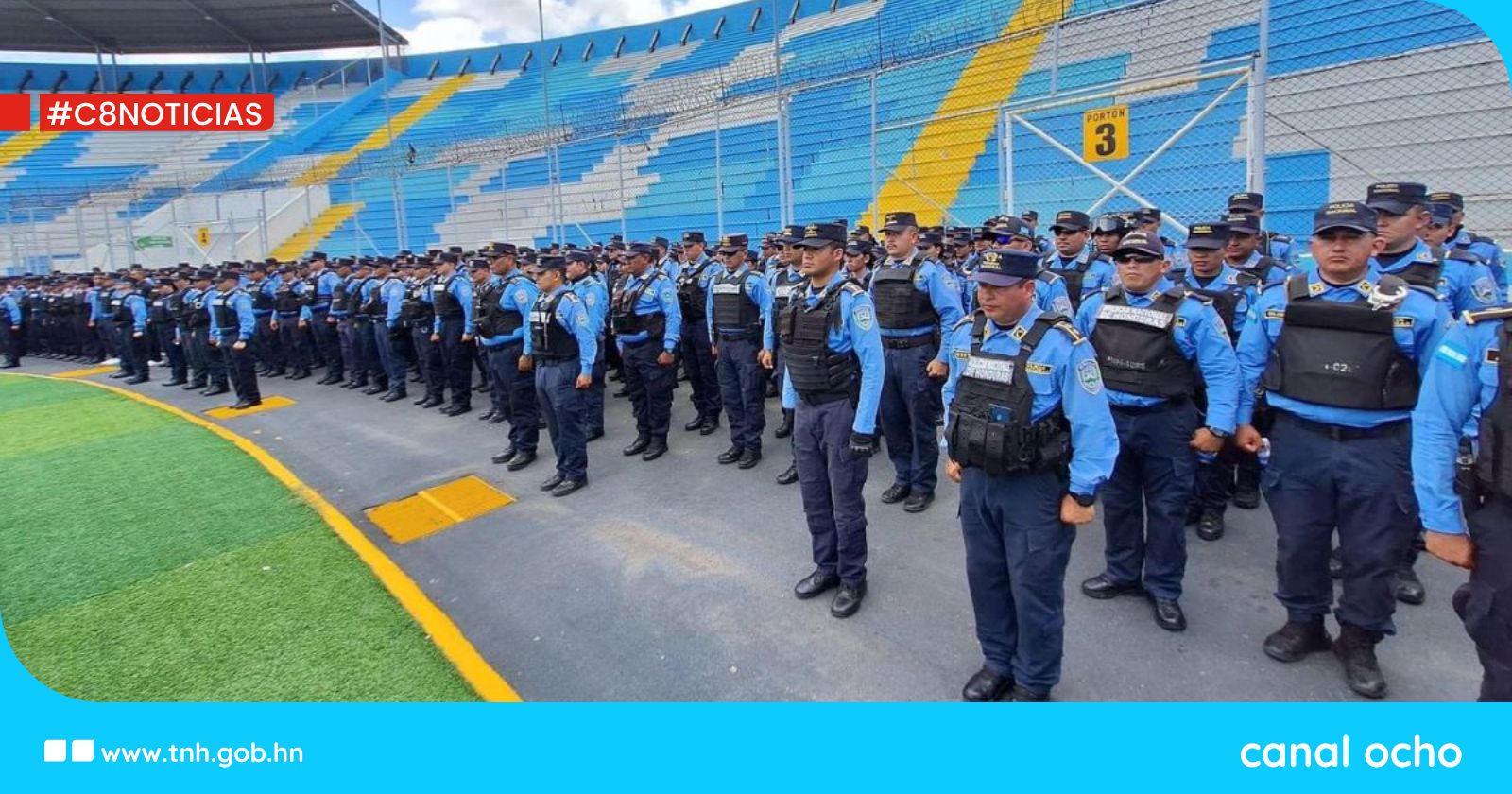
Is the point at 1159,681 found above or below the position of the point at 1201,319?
below

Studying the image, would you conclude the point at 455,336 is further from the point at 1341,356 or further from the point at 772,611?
the point at 1341,356

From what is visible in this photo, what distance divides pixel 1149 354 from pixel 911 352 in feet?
6.36

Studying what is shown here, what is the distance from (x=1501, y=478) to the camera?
2.29m

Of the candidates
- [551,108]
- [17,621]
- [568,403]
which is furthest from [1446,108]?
[551,108]

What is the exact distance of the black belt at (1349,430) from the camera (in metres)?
2.97

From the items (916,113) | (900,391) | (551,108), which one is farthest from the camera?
(551,108)

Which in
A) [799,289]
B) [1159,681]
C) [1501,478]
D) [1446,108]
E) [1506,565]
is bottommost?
[1159,681]

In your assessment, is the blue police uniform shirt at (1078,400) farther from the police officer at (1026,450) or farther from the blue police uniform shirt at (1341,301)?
the blue police uniform shirt at (1341,301)

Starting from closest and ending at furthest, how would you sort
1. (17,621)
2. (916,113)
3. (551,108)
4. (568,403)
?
1. (17,621)
2. (568,403)
3. (916,113)
4. (551,108)

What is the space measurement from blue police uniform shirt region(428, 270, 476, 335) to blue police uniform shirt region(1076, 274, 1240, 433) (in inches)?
297

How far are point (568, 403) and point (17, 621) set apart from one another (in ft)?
11.1

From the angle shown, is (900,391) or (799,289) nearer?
(799,289)

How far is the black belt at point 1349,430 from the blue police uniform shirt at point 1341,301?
0.05 feet

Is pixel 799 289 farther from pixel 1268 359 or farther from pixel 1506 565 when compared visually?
pixel 1506 565
